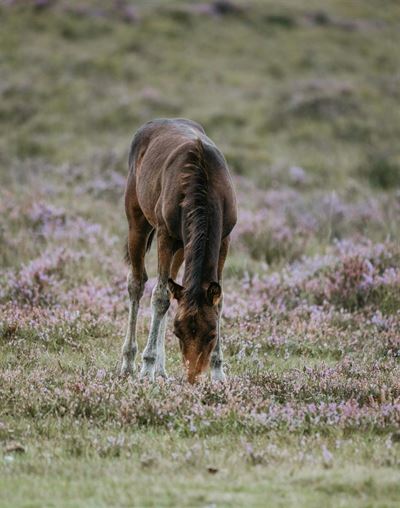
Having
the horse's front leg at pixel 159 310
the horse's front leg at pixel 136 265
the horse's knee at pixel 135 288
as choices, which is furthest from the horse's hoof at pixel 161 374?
the horse's knee at pixel 135 288

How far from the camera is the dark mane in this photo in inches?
253

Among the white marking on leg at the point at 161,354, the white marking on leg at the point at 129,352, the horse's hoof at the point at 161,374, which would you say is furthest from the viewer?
the white marking on leg at the point at 129,352

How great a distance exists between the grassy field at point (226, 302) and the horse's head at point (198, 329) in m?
0.26

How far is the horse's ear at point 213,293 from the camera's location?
6.38 m

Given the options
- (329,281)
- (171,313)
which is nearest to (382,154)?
(329,281)

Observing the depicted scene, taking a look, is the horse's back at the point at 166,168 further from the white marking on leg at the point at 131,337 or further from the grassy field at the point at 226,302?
the grassy field at the point at 226,302

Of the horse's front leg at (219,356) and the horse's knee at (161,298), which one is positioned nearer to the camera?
the horse's front leg at (219,356)

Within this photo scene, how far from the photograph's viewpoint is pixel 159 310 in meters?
7.64

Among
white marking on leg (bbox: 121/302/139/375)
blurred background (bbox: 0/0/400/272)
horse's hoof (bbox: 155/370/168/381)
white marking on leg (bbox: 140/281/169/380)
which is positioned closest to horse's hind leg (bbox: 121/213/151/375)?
white marking on leg (bbox: 121/302/139/375)

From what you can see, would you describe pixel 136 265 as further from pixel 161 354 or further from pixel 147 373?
pixel 147 373

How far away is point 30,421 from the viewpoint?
244 inches

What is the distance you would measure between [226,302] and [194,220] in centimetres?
364

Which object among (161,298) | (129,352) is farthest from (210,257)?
(129,352)

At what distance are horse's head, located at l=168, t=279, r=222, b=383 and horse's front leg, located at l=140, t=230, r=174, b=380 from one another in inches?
40.7
